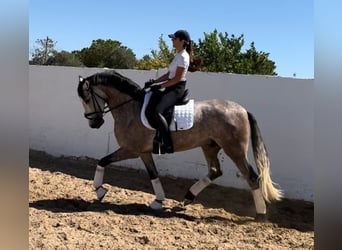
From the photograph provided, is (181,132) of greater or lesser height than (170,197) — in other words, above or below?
above

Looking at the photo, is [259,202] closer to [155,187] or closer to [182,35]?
[155,187]

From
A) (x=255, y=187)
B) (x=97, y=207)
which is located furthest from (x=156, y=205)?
(x=255, y=187)

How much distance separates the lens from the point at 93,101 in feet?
17.6

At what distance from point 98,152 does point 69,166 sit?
657mm

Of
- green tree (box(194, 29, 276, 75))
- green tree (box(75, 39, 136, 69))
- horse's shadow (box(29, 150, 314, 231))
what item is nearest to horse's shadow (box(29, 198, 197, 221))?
Answer: horse's shadow (box(29, 150, 314, 231))

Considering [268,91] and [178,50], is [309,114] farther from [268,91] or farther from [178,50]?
[178,50]

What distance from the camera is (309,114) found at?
6012 mm

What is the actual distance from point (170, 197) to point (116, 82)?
185cm

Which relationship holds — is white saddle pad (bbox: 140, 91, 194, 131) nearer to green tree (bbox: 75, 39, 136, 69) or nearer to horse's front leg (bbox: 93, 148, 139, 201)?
horse's front leg (bbox: 93, 148, 139, 201)

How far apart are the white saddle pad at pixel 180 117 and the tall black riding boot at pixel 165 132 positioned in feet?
0.29

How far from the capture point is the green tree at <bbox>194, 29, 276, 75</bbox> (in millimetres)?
21391

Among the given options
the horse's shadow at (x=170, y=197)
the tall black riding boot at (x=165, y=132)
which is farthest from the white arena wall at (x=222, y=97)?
the tall black riding boot at (x=165, y=132)

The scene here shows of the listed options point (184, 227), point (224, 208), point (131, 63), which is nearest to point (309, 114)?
point (224, 208)

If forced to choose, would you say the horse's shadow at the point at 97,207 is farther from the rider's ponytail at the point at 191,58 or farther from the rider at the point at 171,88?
the rider's ponytail at the point at 191,58
